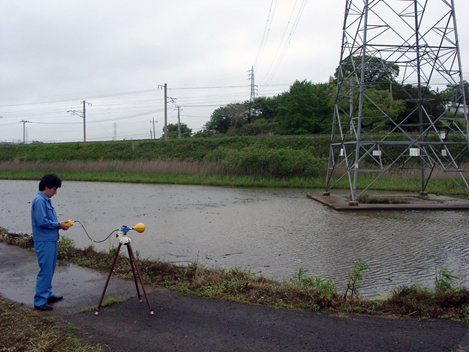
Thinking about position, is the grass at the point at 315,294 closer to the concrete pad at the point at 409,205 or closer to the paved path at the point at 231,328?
the paved path at the point at 231,328

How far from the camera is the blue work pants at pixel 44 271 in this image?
5.36 meters

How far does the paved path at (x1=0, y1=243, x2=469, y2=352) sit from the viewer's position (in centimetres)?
424

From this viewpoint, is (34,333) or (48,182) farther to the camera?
(48,182)

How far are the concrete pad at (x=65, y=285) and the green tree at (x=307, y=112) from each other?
47.6m

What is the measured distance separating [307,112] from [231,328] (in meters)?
51.7

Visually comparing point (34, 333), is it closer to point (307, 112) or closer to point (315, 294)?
point (315, 294)

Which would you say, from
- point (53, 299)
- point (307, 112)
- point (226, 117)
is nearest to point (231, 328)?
point (53, 299)

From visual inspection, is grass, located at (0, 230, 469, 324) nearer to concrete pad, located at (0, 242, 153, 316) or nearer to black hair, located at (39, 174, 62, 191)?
concrete pad, located at (0, 242, 153, 316)

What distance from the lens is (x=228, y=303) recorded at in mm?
5406

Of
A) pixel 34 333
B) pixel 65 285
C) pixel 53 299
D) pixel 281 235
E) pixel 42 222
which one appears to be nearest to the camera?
pixel 34 333

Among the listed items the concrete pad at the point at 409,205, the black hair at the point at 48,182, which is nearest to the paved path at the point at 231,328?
the black hair at the point at 48,182

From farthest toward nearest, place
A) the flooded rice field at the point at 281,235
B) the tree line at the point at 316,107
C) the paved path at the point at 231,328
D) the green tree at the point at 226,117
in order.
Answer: the green tree at the point at 226,117 → the tree line at the point at 316,107 → the flooded rice field at the point at 281,235 → the paved path at the point at 231,328

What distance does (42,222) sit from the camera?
543 cm

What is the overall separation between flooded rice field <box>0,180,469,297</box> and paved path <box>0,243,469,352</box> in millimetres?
1777
